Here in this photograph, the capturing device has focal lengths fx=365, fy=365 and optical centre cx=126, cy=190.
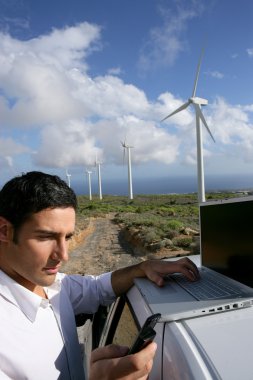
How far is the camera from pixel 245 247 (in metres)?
2.34

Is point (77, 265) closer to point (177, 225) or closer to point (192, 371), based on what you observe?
point (177, 225)

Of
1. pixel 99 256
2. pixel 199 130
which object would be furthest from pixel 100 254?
pixel 199 130

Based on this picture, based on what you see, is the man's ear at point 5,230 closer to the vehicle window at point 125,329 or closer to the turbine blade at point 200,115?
the vehicle window at point 125,329

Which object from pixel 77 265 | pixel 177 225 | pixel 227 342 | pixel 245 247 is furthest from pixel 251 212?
pixel 177 225

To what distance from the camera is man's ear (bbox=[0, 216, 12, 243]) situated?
194 centimetres

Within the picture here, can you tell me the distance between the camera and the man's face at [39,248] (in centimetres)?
192

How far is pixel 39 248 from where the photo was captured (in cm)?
193

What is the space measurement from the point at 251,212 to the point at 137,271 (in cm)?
91

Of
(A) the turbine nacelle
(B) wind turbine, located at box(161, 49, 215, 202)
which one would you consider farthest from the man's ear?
(A) the turbine nacelle

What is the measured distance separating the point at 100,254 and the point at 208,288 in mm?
14728

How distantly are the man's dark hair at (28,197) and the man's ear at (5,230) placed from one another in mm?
22

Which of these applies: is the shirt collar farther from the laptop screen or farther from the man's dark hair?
the laptop screen

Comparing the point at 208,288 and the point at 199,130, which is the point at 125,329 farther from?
the point at 199,130

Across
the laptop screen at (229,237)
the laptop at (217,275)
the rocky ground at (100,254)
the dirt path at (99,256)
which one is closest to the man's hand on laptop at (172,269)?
the laptop at (217,275)
